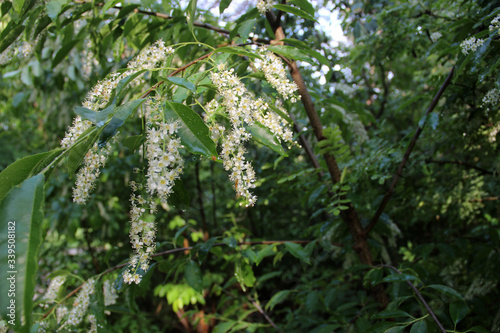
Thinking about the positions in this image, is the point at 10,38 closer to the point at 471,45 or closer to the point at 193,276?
the point at 193,276

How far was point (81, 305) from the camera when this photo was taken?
122cm

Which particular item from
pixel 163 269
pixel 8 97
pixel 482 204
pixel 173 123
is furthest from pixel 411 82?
pixel 8 97

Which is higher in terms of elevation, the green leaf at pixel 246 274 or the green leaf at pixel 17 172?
the green leaf at pixel 17 172

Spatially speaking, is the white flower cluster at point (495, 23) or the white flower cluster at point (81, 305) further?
the white flower cluster at point (81, 305)

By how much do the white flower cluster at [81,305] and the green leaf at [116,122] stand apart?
0.84m

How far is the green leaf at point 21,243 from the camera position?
1.49ft

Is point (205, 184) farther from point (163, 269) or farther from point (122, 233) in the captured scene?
point (163, 269)

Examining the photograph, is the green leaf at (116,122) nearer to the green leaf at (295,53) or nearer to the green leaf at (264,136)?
the green leaf at (264,136)

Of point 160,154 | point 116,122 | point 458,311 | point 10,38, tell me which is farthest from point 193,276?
point 10,38

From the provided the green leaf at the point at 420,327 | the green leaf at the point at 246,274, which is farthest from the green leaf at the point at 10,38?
the green leaf at the point at 420,327

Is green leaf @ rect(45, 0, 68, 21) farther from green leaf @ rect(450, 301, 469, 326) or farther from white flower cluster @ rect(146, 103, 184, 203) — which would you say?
green leaf @ rect(450, 301, 469, 326)

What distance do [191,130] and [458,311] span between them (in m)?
1.01

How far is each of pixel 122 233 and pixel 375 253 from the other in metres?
2.16

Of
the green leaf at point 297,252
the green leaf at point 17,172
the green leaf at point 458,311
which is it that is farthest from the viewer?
the green leaf at point 297,252
